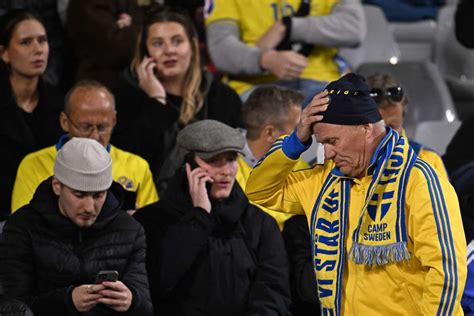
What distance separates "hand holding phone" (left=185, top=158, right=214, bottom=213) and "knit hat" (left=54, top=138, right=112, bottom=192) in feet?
1.62

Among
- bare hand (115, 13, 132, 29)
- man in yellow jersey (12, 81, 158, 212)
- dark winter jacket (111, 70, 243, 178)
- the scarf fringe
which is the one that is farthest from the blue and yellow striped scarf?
bare hand (115, 13, 132, 29)

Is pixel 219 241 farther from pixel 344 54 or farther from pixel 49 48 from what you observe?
pixel 344 54

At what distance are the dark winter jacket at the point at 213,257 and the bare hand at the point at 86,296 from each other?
0.57m

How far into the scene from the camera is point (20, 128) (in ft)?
22.2

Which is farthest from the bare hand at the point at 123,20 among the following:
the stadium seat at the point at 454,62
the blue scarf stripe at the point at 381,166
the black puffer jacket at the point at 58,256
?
the blue scarf stripe at the point at 381,166

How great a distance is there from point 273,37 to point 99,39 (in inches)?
44.2

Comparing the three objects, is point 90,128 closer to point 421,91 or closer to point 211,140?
point 211,140

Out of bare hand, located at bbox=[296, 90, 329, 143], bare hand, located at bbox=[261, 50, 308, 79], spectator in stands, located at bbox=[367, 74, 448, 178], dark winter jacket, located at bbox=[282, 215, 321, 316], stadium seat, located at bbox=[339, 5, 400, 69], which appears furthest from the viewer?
stadium seat, located at bbox=[339, 5, 400, 69]

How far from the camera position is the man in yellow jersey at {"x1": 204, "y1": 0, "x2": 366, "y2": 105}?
7.71m

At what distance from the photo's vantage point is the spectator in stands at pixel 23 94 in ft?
22.1

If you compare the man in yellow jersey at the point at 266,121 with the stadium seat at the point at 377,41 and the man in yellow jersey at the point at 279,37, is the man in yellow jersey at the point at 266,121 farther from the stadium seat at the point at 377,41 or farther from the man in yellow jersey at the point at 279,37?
the stadium seat at the point at 377,41

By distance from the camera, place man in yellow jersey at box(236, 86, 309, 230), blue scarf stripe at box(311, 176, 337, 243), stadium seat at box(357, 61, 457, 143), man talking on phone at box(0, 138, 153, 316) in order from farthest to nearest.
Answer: stadium seat at box(357, 61, 457, 143) → man in yellow jersey at box(236, 86, 309, 230) → man talking on phone at box(0, 138, 153, 316) → blue scarf stripe at box(311, 176, 337, 243)

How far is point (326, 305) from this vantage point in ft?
15.6

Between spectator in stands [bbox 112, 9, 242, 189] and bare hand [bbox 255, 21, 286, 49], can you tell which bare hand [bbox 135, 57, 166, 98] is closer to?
spectator in stands [bbox 112, 9, 242, 189]
